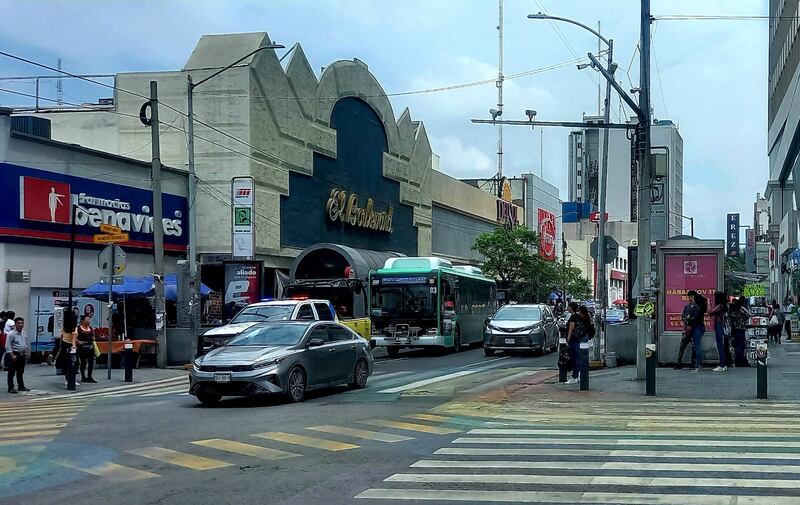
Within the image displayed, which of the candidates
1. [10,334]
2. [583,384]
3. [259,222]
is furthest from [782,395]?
[259,222]

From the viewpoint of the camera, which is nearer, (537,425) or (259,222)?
(537,425)

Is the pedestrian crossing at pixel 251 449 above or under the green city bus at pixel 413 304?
under

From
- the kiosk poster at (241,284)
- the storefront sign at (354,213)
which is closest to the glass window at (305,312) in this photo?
the kiosk poster at (241,284)

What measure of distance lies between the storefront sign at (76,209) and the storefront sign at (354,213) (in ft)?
34.1

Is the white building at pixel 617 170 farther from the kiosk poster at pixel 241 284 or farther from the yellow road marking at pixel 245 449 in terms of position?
the yellow road marking at pixel 245 449

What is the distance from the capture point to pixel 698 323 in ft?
65.6

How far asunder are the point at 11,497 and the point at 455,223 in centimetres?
6012

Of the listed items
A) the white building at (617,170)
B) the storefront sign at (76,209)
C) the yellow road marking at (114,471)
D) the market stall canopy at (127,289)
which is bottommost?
the yellow road marking at (114,471)

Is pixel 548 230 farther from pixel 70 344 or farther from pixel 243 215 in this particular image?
pixel 70 344

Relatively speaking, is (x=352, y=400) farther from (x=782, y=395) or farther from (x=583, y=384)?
(x=782, y=395)

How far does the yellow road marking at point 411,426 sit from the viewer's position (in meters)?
12.3

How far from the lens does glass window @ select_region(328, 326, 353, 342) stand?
58.0ft

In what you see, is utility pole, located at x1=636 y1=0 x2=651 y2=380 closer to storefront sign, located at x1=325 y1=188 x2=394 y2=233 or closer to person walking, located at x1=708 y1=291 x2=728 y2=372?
person walking, located at x1=708 y1=291 x2=728 y2=372

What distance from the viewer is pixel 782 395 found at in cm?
1577
